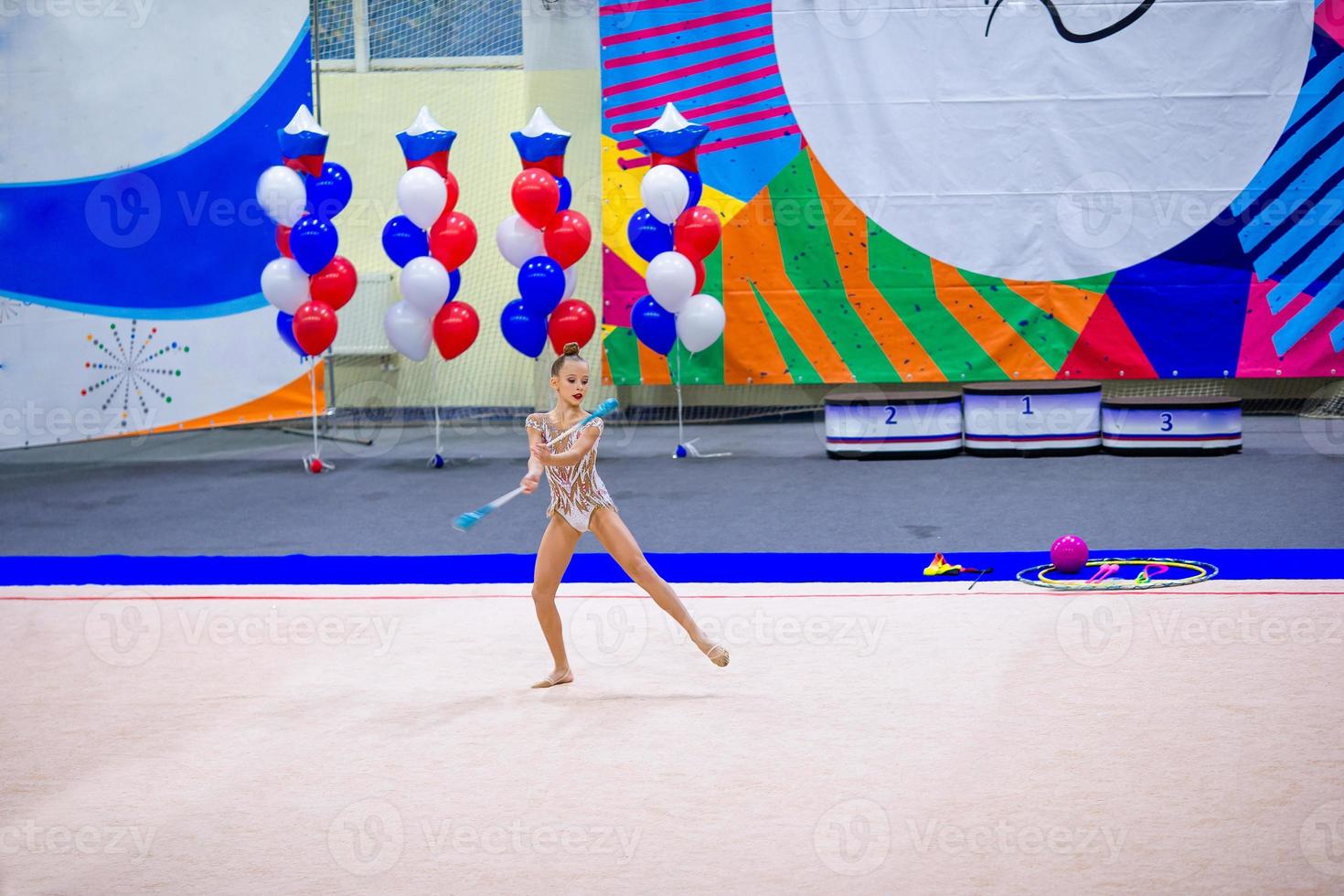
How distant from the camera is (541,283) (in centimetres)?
865

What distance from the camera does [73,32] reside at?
1013 centimetres

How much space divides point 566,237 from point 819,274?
3260mm

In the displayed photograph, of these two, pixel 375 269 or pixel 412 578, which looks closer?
pixel 412 578

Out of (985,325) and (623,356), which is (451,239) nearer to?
(623,356)

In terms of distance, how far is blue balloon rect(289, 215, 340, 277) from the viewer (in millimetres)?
8633

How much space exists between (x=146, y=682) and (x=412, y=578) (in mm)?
1650

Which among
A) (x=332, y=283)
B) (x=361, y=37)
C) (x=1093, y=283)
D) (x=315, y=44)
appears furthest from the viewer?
(x=361, y=37)

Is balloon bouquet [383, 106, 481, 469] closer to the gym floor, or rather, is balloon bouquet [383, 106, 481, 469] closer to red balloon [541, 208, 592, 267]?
red balloon [541, 208, 592, 267]

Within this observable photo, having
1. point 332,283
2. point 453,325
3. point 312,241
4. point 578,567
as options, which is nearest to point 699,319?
point 453,325

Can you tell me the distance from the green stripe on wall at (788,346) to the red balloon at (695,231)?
233cm

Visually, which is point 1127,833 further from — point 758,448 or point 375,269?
point 375,269

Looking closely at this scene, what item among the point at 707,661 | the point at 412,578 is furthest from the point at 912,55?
the point at 707,661

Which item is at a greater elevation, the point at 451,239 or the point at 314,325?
the point at 451,239

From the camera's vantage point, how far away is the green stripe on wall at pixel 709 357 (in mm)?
11352
